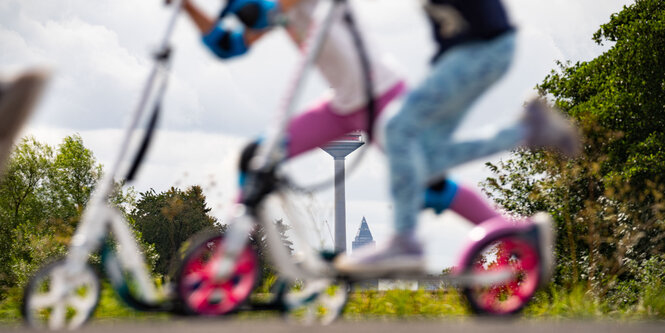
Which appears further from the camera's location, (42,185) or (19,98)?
(42,185)

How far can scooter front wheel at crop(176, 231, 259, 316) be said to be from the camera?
11.6ft

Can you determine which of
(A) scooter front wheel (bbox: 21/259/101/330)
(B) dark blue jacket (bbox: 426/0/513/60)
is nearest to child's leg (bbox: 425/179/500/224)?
(B) dark blue jacket (bbox: 426/0/513/60)

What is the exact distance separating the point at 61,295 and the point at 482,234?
6.31 feet

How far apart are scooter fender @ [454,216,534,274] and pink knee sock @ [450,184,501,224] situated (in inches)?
6.1

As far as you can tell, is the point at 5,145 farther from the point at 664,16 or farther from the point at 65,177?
the point at 65,177

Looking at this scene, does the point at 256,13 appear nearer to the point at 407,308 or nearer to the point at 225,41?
the point at 225,41

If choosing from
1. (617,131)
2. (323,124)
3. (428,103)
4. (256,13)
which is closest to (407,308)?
(323,124)

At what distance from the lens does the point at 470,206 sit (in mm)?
4027

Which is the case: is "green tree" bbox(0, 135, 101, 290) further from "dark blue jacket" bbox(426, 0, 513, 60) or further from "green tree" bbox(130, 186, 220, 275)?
"dark blue jacket" bbox(426, 0, 513, 60)

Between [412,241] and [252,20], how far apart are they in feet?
4.02

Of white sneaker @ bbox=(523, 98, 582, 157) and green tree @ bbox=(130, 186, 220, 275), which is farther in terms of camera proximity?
green tree @ bbox=(130, 186, 220, 275)

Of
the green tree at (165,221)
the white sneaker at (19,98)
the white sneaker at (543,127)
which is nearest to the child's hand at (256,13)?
the white sneaker at (19,98)

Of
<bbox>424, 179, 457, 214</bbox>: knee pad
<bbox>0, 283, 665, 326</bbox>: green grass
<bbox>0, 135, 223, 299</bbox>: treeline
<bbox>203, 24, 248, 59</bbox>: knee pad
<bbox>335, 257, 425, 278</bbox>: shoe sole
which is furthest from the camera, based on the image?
<bbox>0, 135, 223, 299</bbox>: treeline

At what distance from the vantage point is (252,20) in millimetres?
3654
